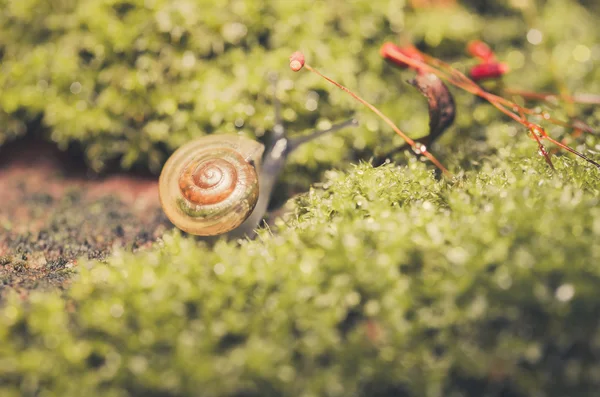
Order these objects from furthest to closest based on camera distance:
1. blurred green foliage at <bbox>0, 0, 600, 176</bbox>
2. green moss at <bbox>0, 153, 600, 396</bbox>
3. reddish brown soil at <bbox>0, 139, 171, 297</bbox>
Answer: blurred green foliage at <bbox>0, 0, 600, 176</bbox>, reddish brown soil at <bbox>0, 139, 171, 297</bbox>, green moss at <bbox>0, 153, 600, 396</bbox>

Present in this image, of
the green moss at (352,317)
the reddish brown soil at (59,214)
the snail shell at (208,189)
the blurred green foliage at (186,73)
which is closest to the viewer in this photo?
the green moss at (352,317)

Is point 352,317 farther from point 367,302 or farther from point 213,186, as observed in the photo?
point 213,186

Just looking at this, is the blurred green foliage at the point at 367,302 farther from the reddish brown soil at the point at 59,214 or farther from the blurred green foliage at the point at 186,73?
the blurred green foliage at the point at 186,73

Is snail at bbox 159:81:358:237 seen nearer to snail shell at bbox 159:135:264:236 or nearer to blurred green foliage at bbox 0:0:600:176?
snail shell at bbox 159:135:264:236

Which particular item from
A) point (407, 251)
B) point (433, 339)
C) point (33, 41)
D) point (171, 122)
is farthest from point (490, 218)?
point (33, 41)

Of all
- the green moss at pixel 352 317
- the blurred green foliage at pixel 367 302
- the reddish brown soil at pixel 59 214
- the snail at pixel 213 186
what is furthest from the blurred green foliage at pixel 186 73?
the green moss at pixel 352 317

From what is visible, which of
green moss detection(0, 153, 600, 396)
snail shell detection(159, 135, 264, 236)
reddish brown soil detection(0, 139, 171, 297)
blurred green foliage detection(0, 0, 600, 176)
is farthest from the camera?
blurred green foliage detection(0, 0, 600, 176)

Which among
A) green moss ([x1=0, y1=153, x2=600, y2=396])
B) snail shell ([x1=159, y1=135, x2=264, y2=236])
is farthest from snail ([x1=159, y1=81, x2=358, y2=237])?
green moss ([x1=0, y1=153, x2=600, y2=396])

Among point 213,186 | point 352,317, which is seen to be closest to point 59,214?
point 213,186
